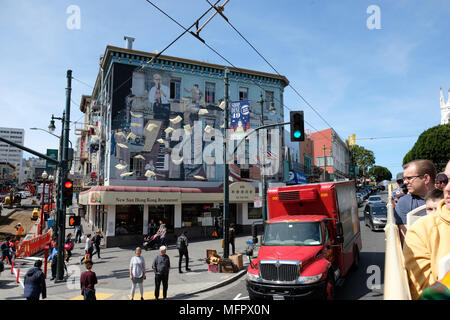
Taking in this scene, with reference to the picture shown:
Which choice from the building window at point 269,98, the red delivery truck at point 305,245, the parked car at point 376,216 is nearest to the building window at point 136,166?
the building window at point 269,98

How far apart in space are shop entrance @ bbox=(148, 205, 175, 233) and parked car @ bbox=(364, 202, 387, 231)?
15980 millimetres

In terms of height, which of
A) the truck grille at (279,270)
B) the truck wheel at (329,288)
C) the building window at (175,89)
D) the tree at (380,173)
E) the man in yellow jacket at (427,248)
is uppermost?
the building window at (175,89)

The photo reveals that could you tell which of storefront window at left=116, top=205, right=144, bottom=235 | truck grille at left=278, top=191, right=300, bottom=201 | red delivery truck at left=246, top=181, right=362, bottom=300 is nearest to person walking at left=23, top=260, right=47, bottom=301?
red delivery truck at left=246, top=181, right=362, bottom=300

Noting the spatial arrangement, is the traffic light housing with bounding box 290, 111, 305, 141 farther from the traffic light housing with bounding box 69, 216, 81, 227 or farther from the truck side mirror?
the traffic light housing with bounding box 69, 216, 81, 227

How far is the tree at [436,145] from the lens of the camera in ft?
170

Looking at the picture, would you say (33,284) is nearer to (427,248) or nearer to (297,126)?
(427,248)

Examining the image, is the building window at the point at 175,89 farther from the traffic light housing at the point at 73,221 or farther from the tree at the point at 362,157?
the tree at the point at 362,157

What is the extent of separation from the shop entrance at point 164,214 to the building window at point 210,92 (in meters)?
10.7

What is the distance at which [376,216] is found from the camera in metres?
21.6

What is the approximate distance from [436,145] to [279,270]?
58.7 metres

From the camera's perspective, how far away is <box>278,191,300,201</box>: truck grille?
→ 10375 mm

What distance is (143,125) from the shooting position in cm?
2466

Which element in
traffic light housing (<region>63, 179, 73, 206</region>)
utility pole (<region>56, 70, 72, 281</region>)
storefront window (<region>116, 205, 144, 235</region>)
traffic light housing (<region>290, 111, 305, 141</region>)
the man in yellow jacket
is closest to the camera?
the man in yellow jacket
